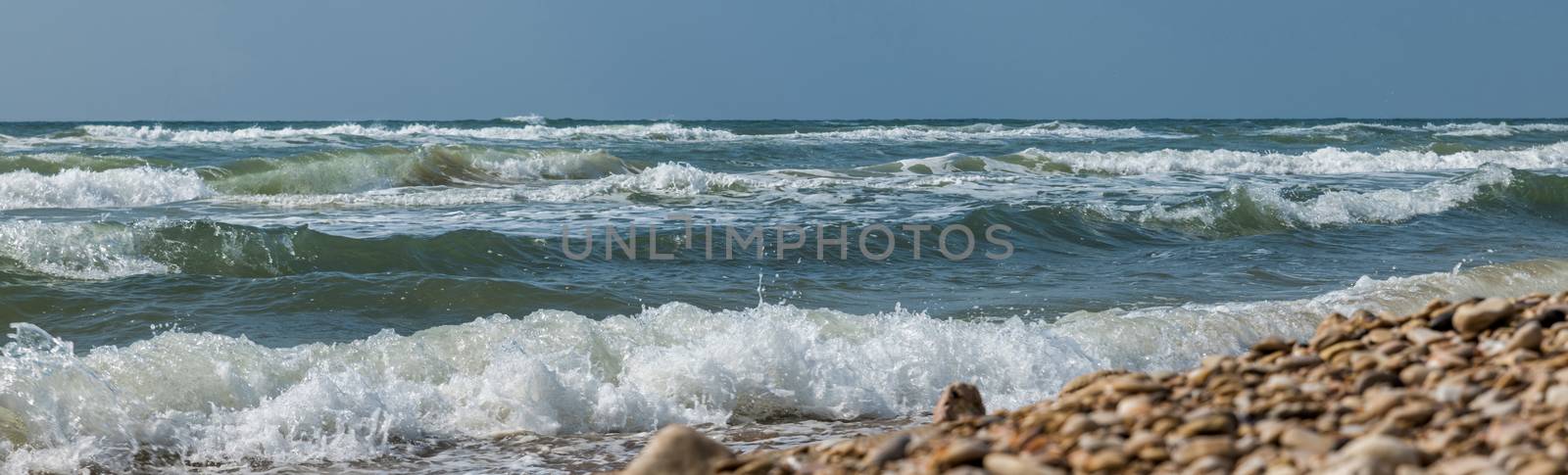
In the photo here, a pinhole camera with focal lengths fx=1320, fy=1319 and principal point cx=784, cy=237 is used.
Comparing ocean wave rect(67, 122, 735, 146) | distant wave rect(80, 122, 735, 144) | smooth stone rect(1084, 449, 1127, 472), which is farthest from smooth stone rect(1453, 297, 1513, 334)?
distant wave rect(80, 122, 735, 144)

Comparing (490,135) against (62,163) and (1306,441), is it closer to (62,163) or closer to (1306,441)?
(62,163)

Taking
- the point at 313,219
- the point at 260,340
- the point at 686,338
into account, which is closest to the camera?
the point at 686,338

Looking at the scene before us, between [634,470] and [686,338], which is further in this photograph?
[686,338]

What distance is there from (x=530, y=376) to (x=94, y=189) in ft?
39.3

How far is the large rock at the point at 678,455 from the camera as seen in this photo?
2796 mm

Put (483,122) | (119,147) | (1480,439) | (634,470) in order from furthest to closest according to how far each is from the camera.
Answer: (483,122), (119,147), (634,470), (1480,439)

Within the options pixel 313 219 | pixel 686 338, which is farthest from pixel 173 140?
pixel 686 338

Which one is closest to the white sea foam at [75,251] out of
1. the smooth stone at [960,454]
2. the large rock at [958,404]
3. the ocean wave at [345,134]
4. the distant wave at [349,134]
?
the large rock at [958,404]

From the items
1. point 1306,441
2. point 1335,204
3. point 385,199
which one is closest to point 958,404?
point 1306,441

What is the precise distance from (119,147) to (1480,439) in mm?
22906

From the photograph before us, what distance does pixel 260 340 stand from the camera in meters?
6.39

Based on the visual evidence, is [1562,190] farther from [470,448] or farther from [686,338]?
[470,448]

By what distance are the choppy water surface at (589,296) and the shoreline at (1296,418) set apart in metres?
1.69

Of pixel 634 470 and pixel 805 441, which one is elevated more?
pixel 634 470
